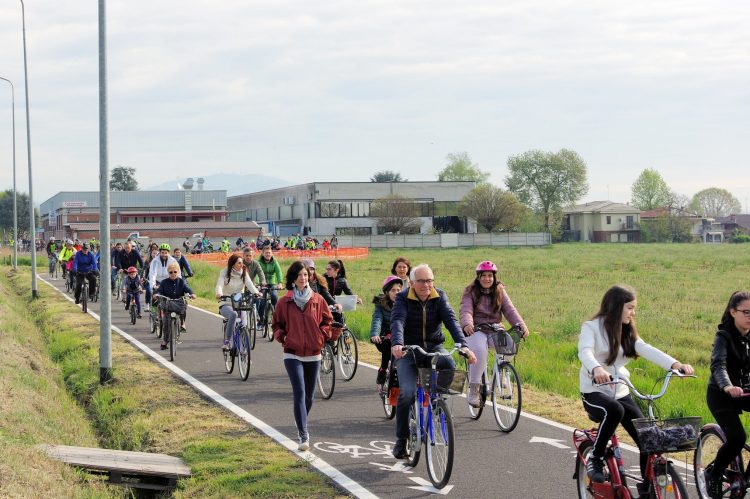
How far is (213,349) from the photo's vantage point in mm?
18000

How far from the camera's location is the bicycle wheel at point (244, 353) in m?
14.1

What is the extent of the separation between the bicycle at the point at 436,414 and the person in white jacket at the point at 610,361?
1.46 metres

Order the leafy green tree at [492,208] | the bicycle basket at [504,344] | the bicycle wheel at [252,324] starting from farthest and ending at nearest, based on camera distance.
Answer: the leafy green tree at [492,208] → the bicycle wheel at [252,324] → the bicycle basket at [504,344]

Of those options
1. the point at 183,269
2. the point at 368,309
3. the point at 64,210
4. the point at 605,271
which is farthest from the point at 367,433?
the point at 64,210

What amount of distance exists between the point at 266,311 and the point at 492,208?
9490 cm

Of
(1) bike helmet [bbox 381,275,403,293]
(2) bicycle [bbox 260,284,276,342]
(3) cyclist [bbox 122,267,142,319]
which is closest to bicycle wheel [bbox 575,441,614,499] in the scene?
(1) bike helmet [bbox 381,275,403,293]

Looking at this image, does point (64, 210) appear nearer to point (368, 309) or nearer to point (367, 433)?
point (368, 309)

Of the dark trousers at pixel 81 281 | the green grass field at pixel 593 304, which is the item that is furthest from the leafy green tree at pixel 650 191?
the dark trousers at pixel 81 281

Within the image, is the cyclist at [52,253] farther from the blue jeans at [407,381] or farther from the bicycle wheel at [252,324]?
the blue jeans at [407,381]

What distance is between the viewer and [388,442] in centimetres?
977

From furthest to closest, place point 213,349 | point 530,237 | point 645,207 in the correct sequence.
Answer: point 645,207, point 530,237, point 213,349

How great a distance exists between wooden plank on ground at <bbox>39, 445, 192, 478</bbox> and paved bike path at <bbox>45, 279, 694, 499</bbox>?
4.40 ft

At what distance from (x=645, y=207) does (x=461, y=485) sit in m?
177

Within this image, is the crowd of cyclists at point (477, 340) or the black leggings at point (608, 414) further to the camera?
the crowd of cyclists at point (477, 340)
